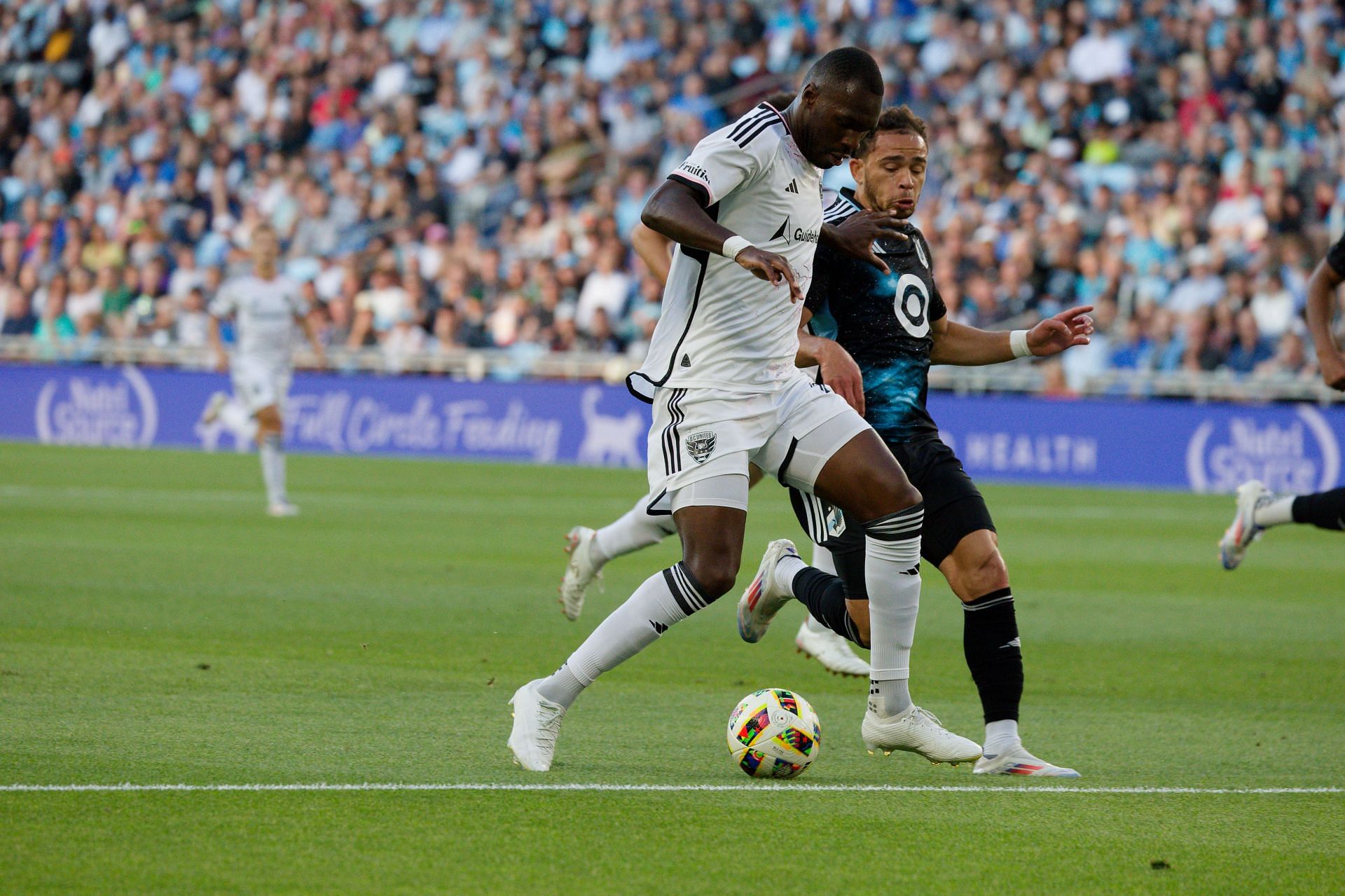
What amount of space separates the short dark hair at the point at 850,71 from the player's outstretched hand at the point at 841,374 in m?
0.96

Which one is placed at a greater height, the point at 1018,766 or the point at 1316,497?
the point at 1316,497

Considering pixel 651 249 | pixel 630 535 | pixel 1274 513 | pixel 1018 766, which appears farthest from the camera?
pixel 1274 513

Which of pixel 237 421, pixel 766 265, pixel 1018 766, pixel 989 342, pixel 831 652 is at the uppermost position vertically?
pixel 766 265

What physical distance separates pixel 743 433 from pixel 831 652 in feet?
9.52

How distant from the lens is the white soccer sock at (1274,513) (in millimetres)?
9062

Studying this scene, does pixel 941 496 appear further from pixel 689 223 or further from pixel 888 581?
pixel 689 223

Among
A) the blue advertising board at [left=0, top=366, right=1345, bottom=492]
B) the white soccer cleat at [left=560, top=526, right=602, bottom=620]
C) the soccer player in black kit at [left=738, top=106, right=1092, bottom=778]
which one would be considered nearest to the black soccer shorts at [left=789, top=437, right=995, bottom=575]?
the soccer player in black kit at [left=738, top=106, right=1092, bottom=778]

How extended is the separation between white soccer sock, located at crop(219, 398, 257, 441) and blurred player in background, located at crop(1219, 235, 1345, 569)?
17005mm

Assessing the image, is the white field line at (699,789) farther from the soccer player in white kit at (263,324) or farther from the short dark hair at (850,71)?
the soccer player in white kit at (263,324)

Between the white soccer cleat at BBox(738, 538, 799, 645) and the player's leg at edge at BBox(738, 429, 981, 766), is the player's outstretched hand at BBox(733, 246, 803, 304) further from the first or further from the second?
the white soccer cleat at BBox(738, 538, 799, 645)

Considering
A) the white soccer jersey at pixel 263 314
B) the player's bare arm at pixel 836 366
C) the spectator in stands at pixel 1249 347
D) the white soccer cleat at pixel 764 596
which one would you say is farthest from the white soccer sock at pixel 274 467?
the spectator in stands at pixel 1249 347

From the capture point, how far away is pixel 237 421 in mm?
24922

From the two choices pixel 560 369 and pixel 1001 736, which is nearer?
pixel 1001 736

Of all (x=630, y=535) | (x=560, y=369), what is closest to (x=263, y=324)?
(x=560, y=369)
